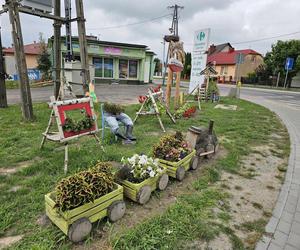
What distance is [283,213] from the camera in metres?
2.41

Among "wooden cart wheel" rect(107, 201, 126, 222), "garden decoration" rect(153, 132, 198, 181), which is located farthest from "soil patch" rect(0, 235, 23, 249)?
"garden decoration" rect(153, 132, 198, 181)

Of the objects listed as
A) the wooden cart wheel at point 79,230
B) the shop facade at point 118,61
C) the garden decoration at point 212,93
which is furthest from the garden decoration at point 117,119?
the shop facade at point 118,61

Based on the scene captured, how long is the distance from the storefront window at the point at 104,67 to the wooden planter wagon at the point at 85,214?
1915 centimetres

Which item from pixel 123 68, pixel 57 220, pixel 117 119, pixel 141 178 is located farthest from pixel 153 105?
pixel 123 68

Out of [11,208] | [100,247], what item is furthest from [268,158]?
[11,208]

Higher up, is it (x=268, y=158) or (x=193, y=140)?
(x=193, y=140)

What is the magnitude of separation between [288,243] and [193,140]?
2.02 m

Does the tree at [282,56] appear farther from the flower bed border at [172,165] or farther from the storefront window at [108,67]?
the flower bed border at [172,165]

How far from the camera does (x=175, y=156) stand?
9.72 feet

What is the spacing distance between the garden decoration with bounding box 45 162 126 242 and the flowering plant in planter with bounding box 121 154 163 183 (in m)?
0.29

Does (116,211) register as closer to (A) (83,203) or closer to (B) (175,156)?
(A) (83,203)

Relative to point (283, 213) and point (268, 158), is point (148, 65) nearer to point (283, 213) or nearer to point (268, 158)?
point (268, 158)

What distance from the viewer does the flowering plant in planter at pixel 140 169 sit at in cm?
243

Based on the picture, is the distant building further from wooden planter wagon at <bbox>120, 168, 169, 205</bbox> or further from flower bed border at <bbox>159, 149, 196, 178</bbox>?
wooden planter wagon at <bbox>120, 168, 169, 205</bbox>
